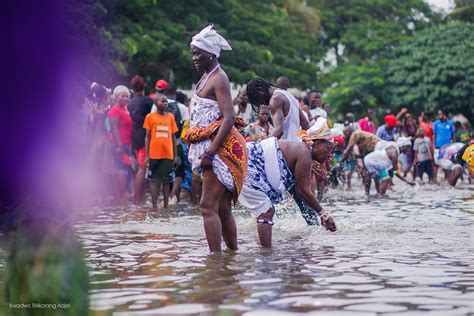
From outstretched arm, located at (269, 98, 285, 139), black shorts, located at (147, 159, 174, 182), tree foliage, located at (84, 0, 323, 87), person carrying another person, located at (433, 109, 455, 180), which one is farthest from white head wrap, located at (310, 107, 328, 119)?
person carrying another person, located at (433, 109, 455, 180)

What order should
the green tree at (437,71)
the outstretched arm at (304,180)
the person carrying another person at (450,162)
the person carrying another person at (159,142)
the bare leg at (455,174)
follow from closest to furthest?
the outstretched arm at (304,180), the person carrying another person at (159,142), the bare leg at (455,174), the person carrying another person at (450,162), the green tree at (437,71)

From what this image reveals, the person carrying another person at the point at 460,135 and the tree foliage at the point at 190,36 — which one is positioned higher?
the tree foliage at the point at 190,36

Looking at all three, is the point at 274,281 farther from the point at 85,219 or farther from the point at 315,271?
the point at 85,219

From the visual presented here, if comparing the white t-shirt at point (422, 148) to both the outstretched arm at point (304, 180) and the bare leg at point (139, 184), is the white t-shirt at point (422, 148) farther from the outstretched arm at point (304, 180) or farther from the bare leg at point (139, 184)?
the outstretched arm at point (304, 180)

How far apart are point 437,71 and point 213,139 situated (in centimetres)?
4267

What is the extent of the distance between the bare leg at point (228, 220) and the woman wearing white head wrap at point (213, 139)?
6 cm

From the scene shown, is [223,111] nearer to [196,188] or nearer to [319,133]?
[319,133]

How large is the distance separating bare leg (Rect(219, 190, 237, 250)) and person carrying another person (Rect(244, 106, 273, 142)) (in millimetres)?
4836

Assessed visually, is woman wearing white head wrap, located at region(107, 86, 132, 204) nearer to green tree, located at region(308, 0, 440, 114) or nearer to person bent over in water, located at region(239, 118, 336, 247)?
person bent over in water, located at region(239, 118, 336, 247)

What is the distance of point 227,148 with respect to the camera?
7.59 m

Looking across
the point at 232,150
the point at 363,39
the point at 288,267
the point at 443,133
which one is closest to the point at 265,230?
the point at 232,150

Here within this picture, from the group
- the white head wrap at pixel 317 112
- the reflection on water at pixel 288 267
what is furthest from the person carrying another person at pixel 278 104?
the white head wrap at pixel 317 112

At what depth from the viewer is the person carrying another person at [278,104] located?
1040 centimetres

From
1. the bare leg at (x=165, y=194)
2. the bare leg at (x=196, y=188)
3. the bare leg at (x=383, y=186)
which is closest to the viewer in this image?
the bare leg at (x=165, y=194)
